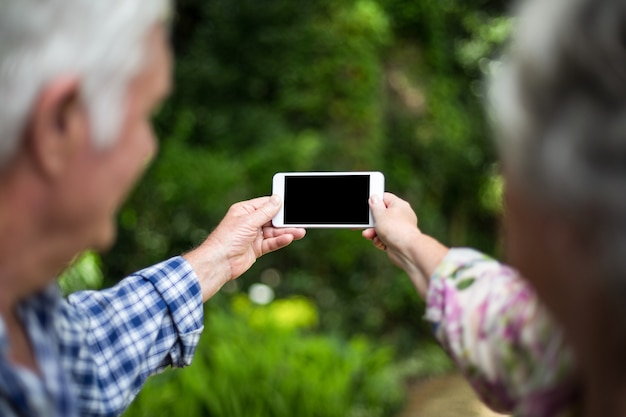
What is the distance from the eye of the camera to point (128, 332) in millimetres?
1273

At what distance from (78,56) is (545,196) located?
1.66ft

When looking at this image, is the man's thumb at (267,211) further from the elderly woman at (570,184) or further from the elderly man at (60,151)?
the elderly woman at (570,184)

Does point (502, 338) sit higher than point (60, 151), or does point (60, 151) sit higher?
point (60, 151)

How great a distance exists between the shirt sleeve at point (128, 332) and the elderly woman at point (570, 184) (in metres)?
0.61

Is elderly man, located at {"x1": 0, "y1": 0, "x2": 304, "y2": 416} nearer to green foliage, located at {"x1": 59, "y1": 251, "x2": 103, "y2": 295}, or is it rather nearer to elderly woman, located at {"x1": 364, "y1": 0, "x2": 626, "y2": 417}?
elderly woman, located at {"x1": 364, "y1": 0, "x2": 626, "y2": 417}

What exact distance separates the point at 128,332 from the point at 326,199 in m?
0.69

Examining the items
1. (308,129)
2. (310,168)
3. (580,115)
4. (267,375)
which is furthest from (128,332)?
(308,129)

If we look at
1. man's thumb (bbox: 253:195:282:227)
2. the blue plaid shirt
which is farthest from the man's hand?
the blue plaid shirt

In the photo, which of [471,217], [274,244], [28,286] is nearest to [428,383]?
[471,217]

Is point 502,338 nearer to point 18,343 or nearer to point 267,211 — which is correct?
point 18,343

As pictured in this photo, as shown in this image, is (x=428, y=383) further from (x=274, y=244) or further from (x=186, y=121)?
(x=274, y=244)

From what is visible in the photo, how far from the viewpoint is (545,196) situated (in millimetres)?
792

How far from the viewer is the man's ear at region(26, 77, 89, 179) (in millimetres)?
835

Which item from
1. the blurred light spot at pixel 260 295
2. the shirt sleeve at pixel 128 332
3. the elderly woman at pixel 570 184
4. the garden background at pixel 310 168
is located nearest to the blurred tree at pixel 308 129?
the garden background at pixel 310 168
